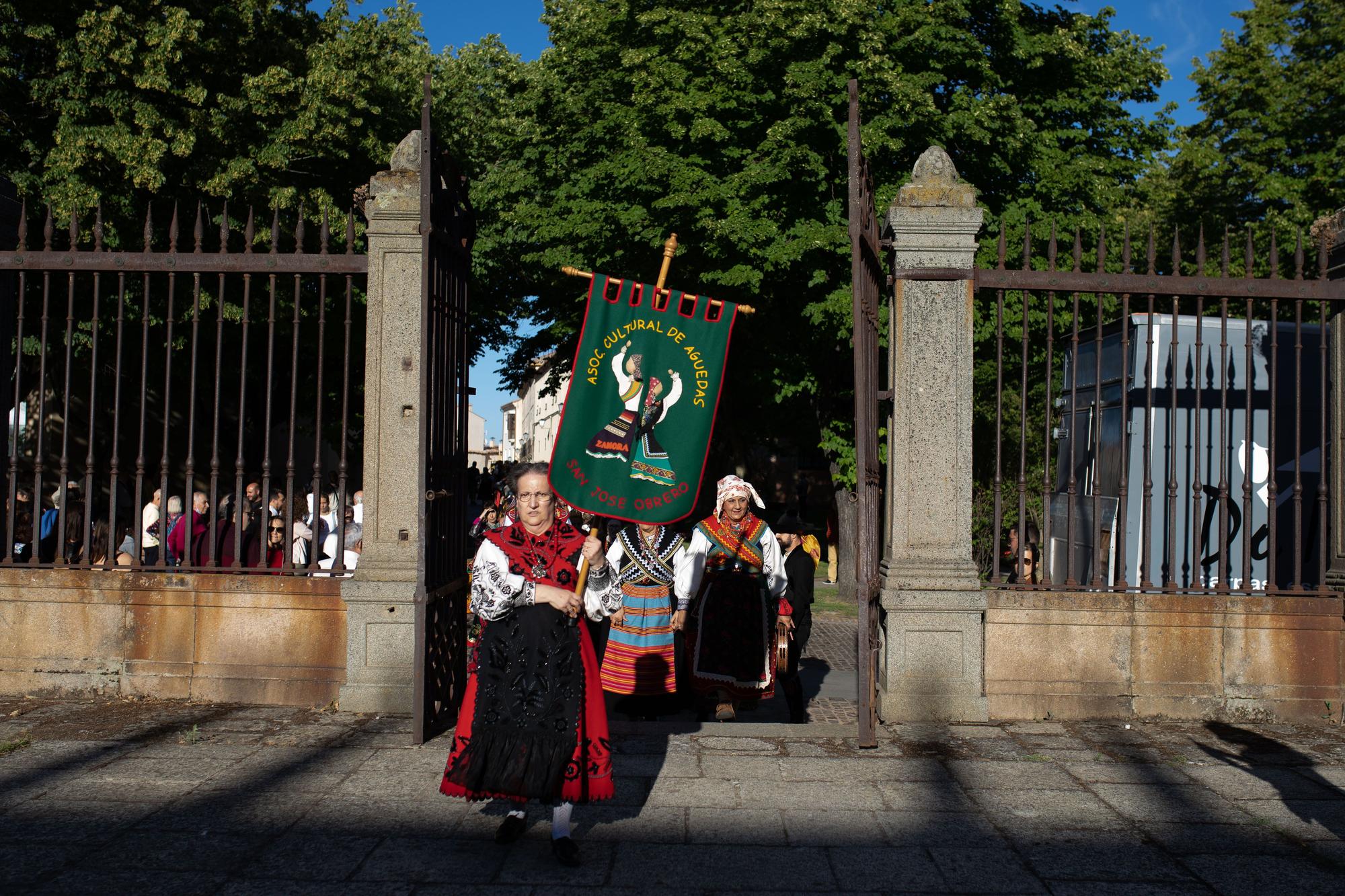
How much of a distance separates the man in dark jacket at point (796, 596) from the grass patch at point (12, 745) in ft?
14.9

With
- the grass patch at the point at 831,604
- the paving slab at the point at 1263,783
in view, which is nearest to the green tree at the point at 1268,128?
the grass patch at the point at 831,604

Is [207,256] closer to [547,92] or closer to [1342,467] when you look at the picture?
[1342,467]

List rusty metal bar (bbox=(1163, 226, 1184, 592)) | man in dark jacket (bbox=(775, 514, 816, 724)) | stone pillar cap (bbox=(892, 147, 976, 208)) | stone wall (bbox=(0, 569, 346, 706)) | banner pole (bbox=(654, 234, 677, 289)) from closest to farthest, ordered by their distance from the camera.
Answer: banner pole (bbox=(654, 234, 677, 289)), rusty metal bar (bbox=(1163, 226, 1184, 592)), stone pillar cap (bbox=(892, 147, 976, 208)), stone wall (bbox=(0, 569, 346, 706)), man in dark jacket (bbox=(775, 514, 816, 724))

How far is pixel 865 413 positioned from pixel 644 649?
2633 millimetres

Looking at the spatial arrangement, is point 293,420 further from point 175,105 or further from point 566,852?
Result: point 175,105

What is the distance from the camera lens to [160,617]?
773 cm

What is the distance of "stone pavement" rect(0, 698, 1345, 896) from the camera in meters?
4.58

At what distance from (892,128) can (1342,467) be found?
28.9ft

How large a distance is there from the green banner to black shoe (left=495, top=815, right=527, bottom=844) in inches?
86.1

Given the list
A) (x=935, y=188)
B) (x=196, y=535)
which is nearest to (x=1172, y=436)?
(x=935, y=188)

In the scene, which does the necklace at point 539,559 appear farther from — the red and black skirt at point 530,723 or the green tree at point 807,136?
the green tree at point 807,136

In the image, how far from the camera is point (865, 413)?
6438 mm

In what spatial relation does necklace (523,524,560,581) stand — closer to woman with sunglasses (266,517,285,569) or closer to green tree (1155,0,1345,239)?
woman with sunglasses (266,517,285,569)

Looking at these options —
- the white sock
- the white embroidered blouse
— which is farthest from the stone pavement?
the white embroidered blouse
